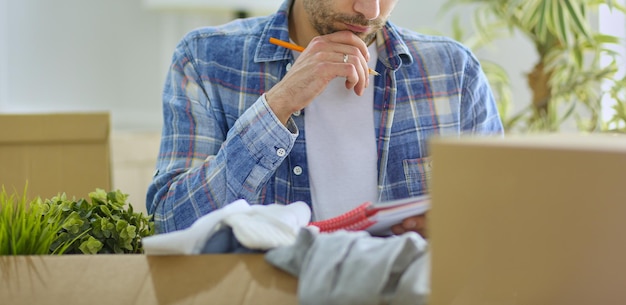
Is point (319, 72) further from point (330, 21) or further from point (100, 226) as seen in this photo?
point (100, 226)

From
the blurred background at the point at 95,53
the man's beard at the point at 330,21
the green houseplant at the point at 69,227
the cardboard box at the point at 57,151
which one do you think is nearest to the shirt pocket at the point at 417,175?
the man's beard at the point at 330,21

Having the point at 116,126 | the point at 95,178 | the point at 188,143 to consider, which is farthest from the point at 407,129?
the point at 116,126

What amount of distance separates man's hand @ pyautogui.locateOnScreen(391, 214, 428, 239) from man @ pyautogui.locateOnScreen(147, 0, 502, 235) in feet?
1.36

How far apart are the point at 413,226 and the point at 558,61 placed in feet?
6.05

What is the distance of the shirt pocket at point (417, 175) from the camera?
1.57 meters

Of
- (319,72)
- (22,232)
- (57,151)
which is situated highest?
(319,72)

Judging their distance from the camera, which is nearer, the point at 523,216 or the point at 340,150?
the point at 523,216

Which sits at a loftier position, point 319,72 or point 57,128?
point 319,72

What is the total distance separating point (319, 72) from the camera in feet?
4.50

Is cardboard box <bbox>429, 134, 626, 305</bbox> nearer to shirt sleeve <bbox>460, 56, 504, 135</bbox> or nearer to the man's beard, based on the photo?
the man's beard

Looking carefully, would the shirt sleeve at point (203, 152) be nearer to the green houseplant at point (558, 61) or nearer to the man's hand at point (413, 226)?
the man's hand at point (413, 226)

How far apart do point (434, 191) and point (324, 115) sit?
34.7 inches

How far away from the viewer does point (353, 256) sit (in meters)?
0.79

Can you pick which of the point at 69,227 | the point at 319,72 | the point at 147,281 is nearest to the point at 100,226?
the point at 69,227
